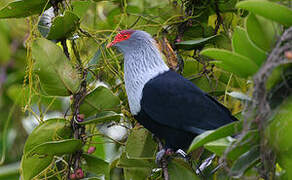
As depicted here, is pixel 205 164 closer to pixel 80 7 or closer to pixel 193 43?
pixel 193 43

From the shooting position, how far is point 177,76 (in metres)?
1.93

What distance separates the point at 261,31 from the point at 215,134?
0.29 metres

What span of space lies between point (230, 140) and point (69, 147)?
0.62m

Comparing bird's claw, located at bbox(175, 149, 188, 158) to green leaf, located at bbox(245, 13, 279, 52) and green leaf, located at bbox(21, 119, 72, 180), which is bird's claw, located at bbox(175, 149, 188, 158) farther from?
green leaf, located at bbox(245, 13, 279, 52)

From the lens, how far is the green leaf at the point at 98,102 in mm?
1788

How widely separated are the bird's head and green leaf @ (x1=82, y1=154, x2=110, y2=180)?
47 cm

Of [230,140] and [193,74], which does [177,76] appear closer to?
[193,74]

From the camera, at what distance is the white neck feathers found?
1913 mm

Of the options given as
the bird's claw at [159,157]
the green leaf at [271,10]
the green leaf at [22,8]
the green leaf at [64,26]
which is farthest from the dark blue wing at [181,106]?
the green leaf at [271,10]

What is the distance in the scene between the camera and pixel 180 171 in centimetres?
173

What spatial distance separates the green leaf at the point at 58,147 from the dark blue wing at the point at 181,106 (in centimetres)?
33

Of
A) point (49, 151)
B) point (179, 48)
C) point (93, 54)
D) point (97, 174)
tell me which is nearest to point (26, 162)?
point (49, 151)

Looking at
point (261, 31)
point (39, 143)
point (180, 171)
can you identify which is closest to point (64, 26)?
point (39, 143)

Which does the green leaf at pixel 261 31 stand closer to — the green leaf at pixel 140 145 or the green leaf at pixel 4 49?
the green leaf at pixel 140 145
